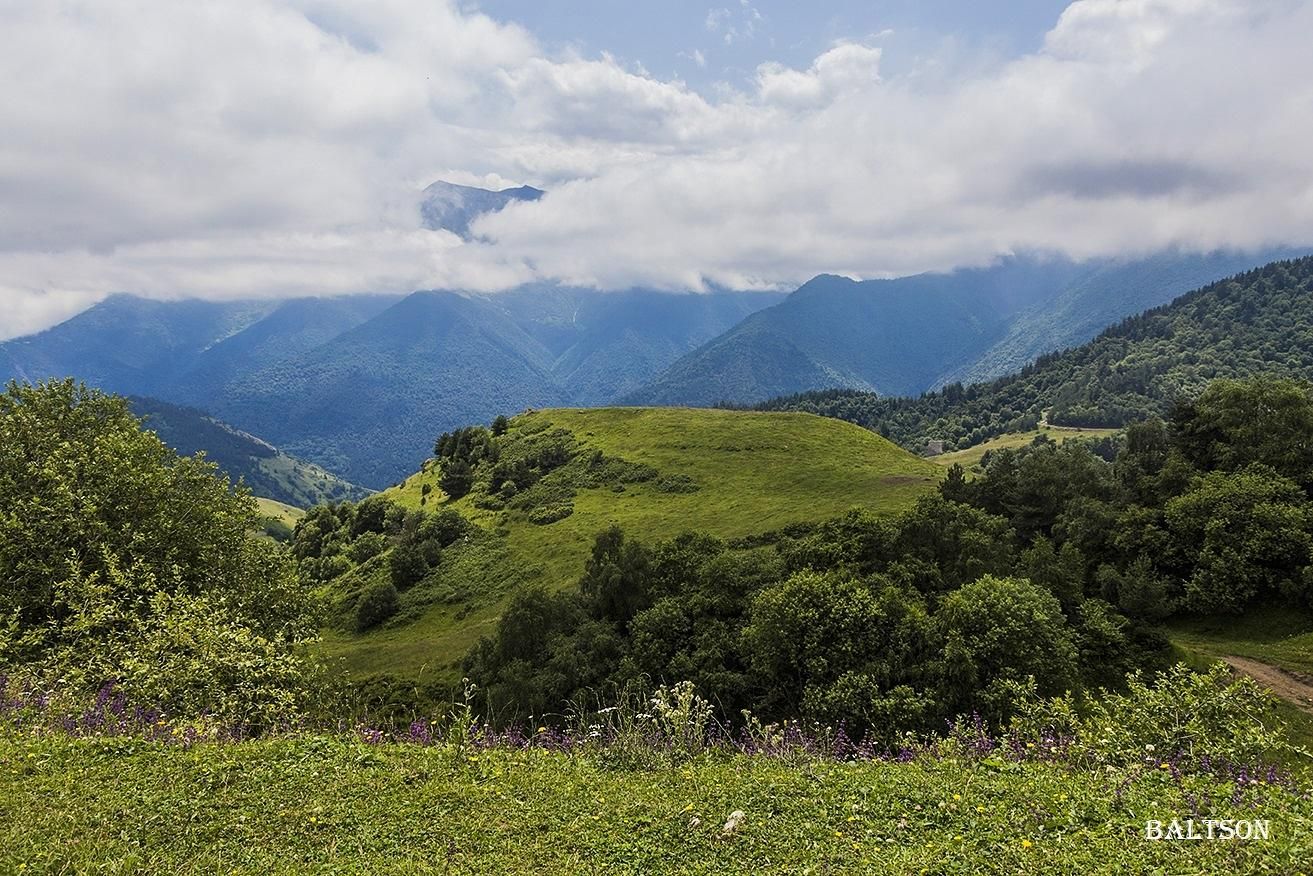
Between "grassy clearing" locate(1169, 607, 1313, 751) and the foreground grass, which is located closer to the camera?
the foreground grass

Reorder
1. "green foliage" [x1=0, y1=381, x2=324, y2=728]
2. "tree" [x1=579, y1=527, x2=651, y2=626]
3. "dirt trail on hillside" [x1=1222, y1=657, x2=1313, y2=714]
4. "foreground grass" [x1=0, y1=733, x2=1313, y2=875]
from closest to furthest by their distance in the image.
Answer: "foreground grass" [x1=0, y1=733, x2=1313, y2=875] → "green foliage" [x1=0, y1=381, x2=324, y2=728] → "dirt trail on hillside" [x1=1222, y1=657, x2=1313, y2=714] → "tree" [x1=579, y1=527, x2=651, y2=626]

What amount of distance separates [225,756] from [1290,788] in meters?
18.7

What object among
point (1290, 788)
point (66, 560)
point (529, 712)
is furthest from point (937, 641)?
point (66, 560)

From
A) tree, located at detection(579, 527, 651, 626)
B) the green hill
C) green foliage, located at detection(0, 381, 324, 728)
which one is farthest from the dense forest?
the green hill

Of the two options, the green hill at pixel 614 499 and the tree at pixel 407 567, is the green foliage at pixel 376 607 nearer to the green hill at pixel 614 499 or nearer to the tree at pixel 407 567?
the green hill at pixel 614 499

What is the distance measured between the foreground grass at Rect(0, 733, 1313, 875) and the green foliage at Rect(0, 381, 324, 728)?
472cm

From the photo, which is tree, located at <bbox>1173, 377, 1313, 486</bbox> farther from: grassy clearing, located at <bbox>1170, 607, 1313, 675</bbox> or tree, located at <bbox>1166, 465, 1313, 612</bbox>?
grassy clearing, located at <bbox>1170, 607, 1313, 675</bbox>

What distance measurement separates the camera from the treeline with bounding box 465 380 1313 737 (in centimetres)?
3275

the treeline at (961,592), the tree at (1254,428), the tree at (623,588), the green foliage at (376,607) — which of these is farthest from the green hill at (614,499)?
the tree at (1254,428)

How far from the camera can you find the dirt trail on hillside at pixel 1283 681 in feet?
110

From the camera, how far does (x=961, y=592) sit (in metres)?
35.3

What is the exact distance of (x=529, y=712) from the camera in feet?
148

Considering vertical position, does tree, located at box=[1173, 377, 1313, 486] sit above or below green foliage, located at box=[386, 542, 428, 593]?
above

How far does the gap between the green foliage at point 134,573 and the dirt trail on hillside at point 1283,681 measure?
4586 centimetres
